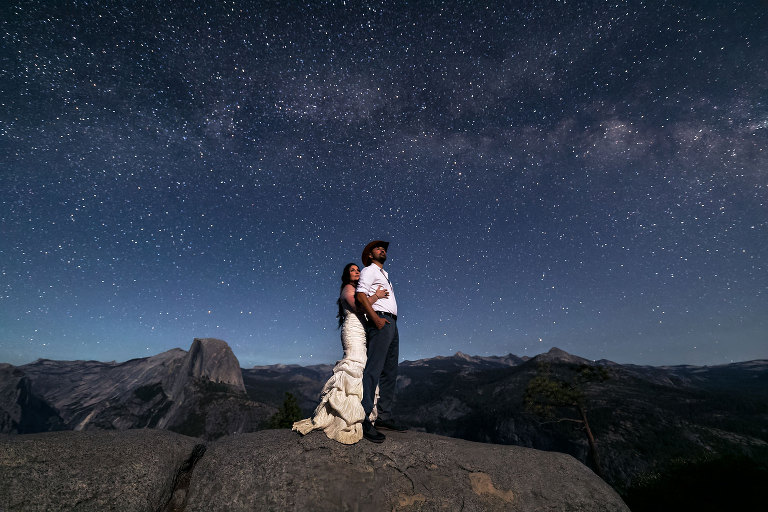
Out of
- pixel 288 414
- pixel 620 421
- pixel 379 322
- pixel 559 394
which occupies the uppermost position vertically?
pixel 379 322

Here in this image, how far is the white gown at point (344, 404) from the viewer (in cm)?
445

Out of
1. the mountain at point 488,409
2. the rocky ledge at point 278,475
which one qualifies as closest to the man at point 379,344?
the rocky ledge at point 278,475

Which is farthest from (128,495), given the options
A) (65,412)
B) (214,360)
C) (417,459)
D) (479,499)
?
(65,412)

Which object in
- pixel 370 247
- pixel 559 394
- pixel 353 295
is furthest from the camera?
pixel 559 394

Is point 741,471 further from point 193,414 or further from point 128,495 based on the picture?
point 193,414

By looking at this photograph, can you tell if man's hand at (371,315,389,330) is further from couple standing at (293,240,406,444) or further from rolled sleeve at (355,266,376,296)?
rolled sleeve at (355,266,376,296)

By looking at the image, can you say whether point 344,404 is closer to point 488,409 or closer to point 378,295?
point 378,295

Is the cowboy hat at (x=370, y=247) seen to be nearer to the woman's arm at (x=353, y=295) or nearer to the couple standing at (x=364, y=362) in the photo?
the couple standing at (x=364, y=362)

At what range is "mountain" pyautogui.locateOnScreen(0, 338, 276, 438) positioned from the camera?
406 feet

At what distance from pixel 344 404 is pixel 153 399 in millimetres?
209042

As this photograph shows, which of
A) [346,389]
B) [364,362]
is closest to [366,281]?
[364,362]

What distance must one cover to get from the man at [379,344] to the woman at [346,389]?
138 mm

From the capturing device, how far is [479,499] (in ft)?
12.8

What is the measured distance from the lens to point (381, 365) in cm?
488
